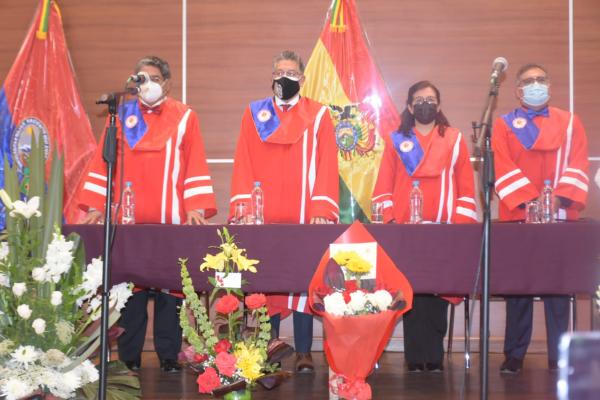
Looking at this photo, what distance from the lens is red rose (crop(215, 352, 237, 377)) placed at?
3.40m

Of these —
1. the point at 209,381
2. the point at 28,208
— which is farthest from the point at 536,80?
the point at 28,208

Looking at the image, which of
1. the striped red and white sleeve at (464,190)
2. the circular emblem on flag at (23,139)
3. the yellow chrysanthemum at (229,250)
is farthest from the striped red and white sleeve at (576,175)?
the circular emblem on flag at (23,139)

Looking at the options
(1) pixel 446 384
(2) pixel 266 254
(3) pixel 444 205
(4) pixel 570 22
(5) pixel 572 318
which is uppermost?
(4) pixel 570 22

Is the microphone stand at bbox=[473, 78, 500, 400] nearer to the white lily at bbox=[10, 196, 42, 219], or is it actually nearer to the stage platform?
the stage platform

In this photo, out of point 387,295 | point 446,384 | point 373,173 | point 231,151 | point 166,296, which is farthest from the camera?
point 231,151

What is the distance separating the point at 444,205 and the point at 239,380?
1971 millimetres

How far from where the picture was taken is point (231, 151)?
6016 millimetres

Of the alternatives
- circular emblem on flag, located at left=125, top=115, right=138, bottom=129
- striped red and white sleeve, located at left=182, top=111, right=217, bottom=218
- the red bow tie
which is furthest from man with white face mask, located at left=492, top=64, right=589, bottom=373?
circular emblem on flag, located at left=125, top=115, right=138, bottom=129

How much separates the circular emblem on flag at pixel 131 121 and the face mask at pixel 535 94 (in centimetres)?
253

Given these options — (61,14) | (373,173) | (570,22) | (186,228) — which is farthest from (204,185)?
(570,22)

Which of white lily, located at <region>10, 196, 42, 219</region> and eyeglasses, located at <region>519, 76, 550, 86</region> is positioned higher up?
eyeglasses, located at <region>519, 76, 550, 86</region>

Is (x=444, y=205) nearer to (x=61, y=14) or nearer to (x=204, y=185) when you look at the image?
(x=204, y=185)

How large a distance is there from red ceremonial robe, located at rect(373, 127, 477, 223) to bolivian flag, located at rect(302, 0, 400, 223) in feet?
2.49

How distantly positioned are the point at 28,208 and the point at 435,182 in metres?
2.57
